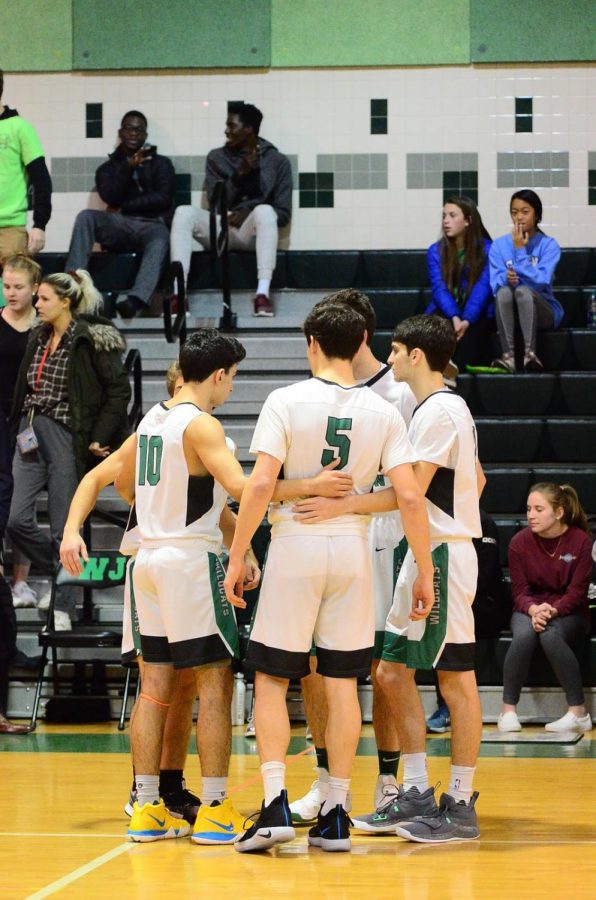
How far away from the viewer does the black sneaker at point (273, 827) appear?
4.20 meters

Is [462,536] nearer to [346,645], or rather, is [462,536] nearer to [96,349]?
[346,645]

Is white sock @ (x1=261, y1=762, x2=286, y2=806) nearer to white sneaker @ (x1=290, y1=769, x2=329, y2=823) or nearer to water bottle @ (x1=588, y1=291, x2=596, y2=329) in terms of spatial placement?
white sneaker @ (x1=290, y1=769, x2=329, y2=823)

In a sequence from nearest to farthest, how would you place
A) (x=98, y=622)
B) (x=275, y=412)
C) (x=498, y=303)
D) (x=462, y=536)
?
(x=275, y=412) → (x=462, y=536) → (x=98, y=622) → (x=498, y=303)

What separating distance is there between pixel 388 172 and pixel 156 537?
7.11m

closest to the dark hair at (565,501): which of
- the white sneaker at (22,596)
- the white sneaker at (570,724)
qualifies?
the white sneaker at (570,724)

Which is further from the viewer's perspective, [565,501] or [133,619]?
[565,501]

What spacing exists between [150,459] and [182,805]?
117cm

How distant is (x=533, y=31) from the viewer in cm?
1098

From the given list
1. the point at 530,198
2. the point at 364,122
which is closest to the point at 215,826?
the point at 530,198

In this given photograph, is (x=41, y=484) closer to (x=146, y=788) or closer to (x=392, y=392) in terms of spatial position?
(x=392, y=392)

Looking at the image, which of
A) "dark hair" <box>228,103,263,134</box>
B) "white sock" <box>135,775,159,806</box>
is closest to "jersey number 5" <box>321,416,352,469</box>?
"white sock" <box>135,775,159,806</box>

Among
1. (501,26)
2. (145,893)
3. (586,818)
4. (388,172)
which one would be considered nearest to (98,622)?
(586,818)

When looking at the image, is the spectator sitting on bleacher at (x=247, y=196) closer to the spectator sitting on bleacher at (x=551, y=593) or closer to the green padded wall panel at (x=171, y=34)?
the green padded wall panel at (x=171, y=34)

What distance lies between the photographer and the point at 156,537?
15.0 feet
